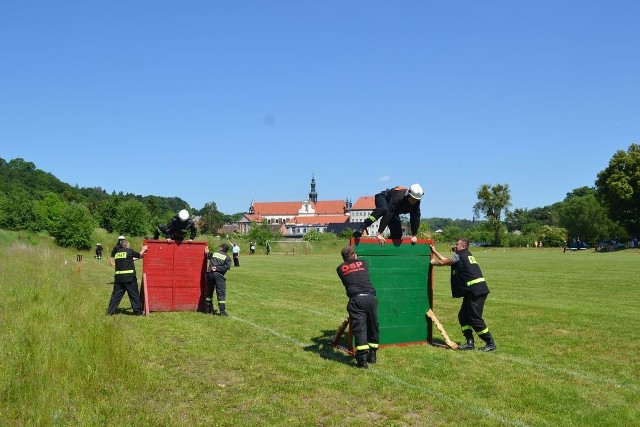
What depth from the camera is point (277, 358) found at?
871cm

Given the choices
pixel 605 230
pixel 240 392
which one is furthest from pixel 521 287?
pixel 605 230

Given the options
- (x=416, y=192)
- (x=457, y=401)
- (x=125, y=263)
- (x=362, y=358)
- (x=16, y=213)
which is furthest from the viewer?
(x=16, y=213)

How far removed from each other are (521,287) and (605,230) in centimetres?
8639

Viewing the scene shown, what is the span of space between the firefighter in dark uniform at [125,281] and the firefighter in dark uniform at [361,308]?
6.47m

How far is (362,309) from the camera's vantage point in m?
8.46

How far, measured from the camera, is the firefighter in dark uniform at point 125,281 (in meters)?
13.0

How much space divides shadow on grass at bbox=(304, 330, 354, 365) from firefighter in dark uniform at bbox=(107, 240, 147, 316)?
16.8ft

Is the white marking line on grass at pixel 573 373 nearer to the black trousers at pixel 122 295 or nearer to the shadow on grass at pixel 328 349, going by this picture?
the shadow on grass at pixel 328 349

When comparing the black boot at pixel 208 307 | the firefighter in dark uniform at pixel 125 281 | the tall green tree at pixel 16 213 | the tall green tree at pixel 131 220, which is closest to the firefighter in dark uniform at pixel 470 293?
the black boot at pixel 208 307

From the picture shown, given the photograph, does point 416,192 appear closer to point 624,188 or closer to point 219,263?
point 219,263

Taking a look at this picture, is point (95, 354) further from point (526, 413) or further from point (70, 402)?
point (526, 413)

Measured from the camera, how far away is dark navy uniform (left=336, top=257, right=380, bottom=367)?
27.0 ft

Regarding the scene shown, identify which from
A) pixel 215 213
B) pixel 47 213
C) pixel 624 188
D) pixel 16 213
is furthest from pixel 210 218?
pixel 624 188

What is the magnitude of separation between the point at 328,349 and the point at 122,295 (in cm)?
613
